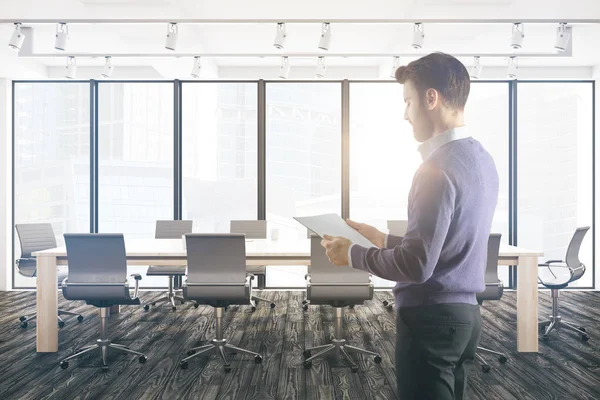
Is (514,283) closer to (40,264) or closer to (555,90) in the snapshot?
(555,90)

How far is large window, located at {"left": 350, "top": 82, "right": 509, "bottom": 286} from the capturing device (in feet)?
20.6

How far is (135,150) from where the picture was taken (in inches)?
249

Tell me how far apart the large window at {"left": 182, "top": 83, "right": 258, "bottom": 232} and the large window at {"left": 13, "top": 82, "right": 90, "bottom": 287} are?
55.8 inches

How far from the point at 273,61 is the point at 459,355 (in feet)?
17.7

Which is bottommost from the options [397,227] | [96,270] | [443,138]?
[96,270]

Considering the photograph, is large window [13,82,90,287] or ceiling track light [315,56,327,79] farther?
large window [13,82,90,287]

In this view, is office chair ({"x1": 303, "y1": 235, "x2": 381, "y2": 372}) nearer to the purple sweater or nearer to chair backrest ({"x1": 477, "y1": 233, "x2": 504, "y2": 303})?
chair backrest ({"x1": 477, "y1": 233, "x2": 504, "y2": 303})

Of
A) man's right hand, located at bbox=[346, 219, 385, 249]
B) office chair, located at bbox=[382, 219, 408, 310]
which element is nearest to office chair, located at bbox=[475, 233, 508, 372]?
office chair, located at bbox=[382, 219, 408, 310]

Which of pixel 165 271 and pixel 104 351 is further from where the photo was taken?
pixel 165 271

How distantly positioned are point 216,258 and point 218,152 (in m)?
3.17

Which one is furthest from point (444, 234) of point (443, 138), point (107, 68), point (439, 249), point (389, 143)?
point (389, 143)

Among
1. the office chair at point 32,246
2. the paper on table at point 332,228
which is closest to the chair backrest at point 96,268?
the office chair at point 32,246

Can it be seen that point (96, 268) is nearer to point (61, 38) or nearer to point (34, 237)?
point (34, 237)

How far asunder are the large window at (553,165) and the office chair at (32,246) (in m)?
5.72
